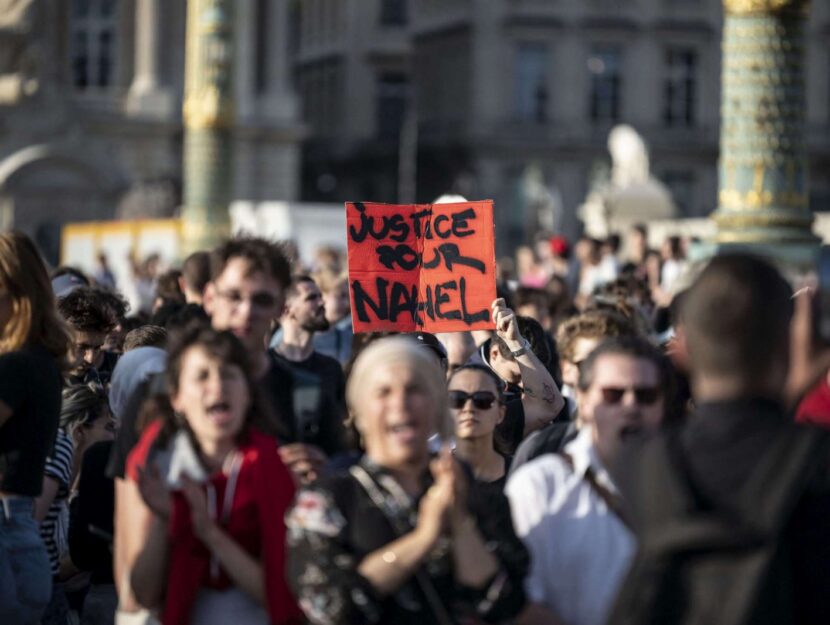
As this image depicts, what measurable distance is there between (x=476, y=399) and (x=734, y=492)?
9.77 ft

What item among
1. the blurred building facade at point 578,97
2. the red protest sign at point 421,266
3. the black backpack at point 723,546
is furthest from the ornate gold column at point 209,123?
the blurred building facade at point 578,97

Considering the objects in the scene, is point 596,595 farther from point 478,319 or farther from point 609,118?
point 609,118

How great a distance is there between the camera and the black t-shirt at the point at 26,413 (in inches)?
249

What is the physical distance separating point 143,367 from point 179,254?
20.3 metres

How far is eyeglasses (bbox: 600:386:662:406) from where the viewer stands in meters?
5.43

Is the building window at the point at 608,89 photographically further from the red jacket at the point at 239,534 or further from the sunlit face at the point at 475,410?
the red jacket at the point at 239,534

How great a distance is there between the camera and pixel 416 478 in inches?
202

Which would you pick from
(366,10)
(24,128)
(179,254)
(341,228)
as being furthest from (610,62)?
(179,254)

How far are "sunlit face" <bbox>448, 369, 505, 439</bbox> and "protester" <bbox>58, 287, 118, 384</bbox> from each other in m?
2.32

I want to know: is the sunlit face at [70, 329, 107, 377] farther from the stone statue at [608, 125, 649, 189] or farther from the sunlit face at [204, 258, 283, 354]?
the stone statue at [608, 125, 649, 189]

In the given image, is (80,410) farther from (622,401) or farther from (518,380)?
(622,401)

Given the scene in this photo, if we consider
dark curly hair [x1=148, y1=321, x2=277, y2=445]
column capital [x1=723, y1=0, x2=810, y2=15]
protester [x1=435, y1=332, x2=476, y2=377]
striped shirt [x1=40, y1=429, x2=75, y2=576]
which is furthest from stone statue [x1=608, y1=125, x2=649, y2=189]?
dark curly hair [x1=148, y1=321, x2=277, y2=445]

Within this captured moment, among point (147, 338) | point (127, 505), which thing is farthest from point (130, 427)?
point (147, 338)

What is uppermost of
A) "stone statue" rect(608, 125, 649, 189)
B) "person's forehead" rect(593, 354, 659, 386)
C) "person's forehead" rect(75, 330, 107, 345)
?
"stone statue" rect(608, 125, 649, 189)
